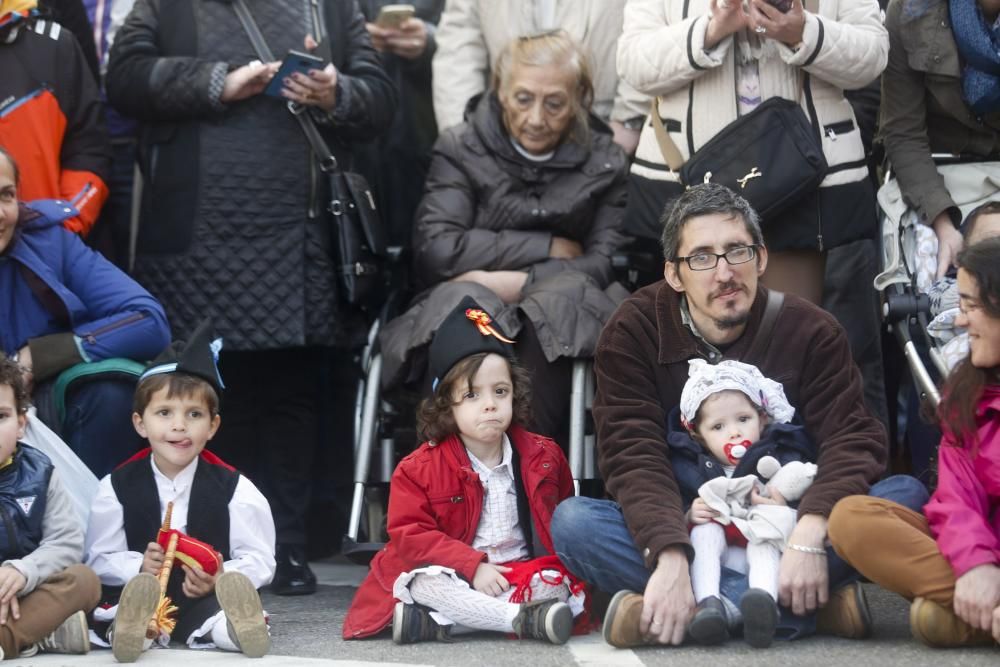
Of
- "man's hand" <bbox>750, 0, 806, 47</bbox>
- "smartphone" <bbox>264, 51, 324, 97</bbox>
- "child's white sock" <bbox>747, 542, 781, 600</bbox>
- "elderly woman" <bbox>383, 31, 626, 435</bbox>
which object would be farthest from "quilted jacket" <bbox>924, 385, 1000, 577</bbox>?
"smartphone" <bbox>264, 51, 324, 97</bbox>

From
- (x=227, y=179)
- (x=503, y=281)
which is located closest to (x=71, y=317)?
(x=227, y=179)

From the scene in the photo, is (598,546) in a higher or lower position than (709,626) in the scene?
higher

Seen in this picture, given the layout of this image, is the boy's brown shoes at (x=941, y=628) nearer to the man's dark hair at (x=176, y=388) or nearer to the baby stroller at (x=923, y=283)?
the baby stroller at (x=923, y=283)

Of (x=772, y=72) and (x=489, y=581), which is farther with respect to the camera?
(x=772, y=72)

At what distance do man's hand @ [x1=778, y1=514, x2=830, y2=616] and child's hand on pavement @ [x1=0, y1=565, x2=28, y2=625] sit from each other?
2035 mm

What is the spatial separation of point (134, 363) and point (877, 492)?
243 cm

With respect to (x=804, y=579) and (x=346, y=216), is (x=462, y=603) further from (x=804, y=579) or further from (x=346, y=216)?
(x=346, y=216)

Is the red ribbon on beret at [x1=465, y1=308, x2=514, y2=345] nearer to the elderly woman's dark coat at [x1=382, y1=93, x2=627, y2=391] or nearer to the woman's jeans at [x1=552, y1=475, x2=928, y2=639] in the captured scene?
the elderly woman's dark coat at [x1=382, y1=93, x2=627, y2=391]

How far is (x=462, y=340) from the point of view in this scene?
5.04 m

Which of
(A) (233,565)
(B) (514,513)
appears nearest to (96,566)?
(A) (233,565)

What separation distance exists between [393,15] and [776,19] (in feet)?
6.04

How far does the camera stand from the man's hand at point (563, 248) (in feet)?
19.6

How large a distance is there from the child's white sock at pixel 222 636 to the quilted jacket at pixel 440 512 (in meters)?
0.36

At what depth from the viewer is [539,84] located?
6.05m
